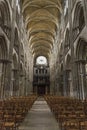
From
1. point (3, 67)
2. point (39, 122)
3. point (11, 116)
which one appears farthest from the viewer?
point (3, 67)

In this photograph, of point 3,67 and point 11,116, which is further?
point 3,67

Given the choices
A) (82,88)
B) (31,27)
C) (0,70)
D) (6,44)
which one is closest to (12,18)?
(6,44)

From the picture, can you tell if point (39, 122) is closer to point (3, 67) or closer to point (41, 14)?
point (3, 67)

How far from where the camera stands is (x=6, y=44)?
58.8ft

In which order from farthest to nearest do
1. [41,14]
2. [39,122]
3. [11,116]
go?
[41,14] < [39,122] < [11,116]

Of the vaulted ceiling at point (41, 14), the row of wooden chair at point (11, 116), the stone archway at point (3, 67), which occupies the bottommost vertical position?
the row of wooden chair at point (11, 116)

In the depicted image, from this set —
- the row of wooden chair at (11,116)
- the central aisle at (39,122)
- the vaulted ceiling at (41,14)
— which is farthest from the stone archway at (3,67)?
the vaulted ceiling at (41,14)

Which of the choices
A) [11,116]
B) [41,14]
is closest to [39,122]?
[11,116]

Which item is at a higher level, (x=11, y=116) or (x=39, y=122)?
(x=11, y=116)

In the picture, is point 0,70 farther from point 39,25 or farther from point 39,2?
point 39,25

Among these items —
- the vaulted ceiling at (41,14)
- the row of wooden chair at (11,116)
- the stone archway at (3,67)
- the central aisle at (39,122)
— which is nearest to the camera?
the row of wooden chair at (11,116)

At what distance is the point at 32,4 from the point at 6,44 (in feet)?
60.2

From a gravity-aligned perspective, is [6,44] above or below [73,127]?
above

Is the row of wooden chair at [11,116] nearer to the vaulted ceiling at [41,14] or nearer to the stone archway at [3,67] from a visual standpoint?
the stone archway at [3,67]
